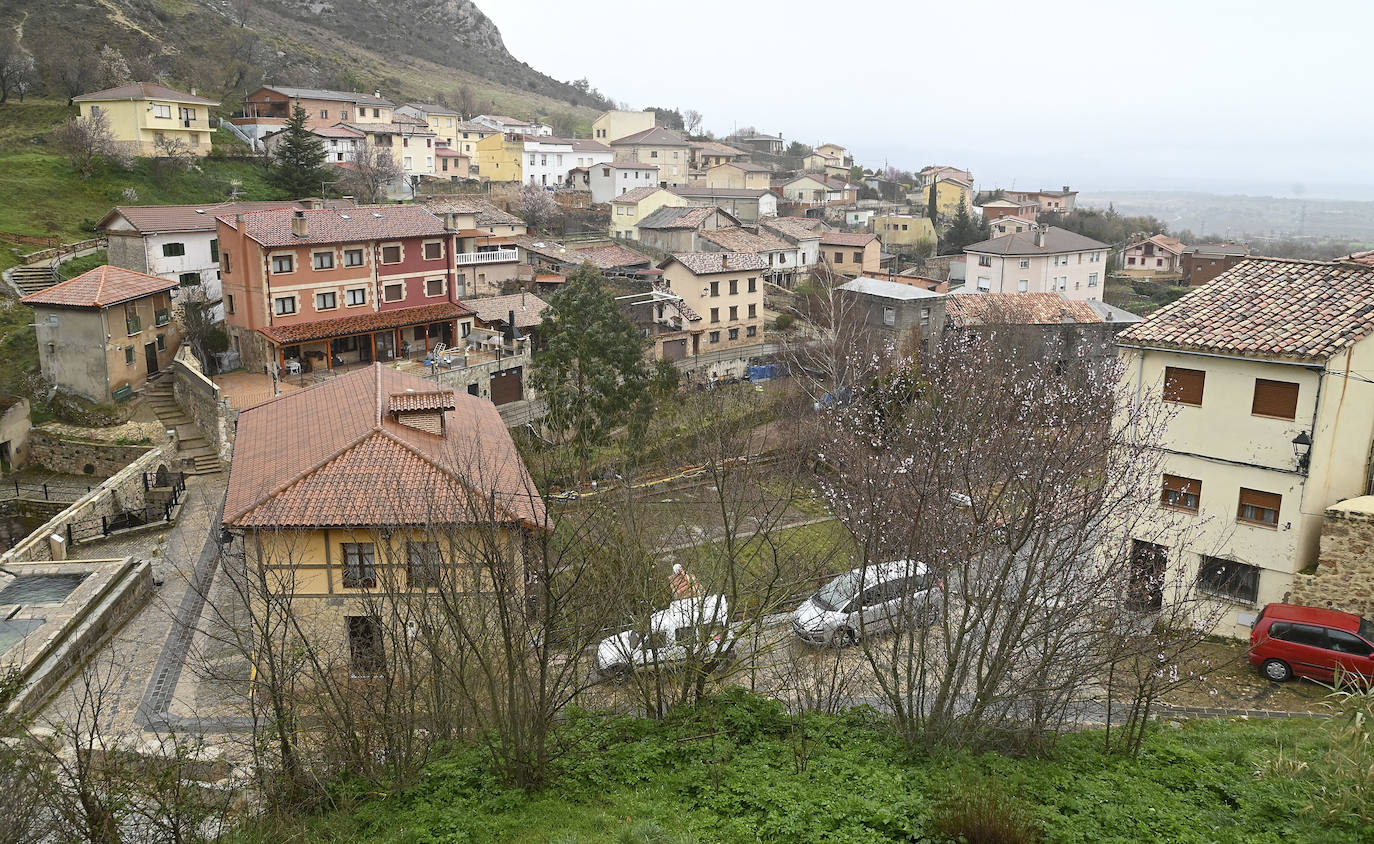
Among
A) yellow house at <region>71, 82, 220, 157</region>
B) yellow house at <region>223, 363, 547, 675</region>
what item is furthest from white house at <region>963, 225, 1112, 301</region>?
yellow house at <region>71, 82, 220, 157</region>

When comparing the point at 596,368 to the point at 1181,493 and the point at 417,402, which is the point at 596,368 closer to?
the point at 417,402

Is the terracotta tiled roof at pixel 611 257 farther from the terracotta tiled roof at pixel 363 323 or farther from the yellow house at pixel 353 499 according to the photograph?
the yellow house at pixel 353 499

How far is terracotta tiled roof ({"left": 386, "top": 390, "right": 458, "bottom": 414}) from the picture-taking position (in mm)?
19234

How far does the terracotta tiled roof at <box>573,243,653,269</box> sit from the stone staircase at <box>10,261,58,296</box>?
2507cm

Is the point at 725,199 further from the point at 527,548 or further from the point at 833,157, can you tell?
the point at 527,548

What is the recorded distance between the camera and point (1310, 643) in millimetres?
15867

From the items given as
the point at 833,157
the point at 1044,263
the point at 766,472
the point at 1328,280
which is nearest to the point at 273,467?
the point at 766,472

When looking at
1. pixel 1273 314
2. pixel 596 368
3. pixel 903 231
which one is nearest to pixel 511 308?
pixel 596 368

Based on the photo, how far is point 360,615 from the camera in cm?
1712

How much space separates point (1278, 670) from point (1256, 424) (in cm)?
469

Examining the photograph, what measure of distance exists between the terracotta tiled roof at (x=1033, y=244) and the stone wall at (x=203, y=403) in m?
44.3

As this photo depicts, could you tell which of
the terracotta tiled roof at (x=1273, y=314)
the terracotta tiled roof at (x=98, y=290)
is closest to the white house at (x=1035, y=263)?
the terracotta tiled roof at (x=1273, y=314)

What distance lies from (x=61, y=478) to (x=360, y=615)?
1831 cm

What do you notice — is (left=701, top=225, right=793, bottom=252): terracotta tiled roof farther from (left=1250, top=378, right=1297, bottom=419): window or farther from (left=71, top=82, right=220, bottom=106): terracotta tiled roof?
(left=1250, top=378, right=1297, bottom=419): window
